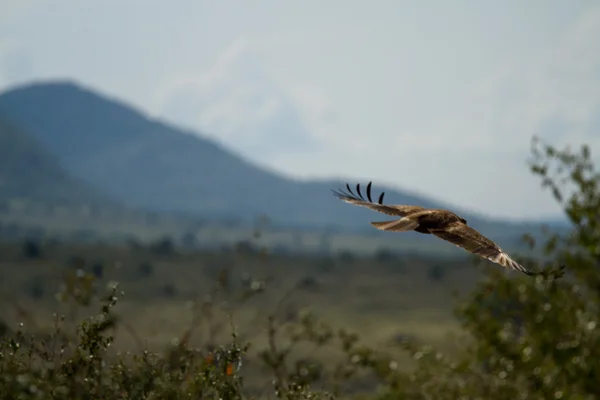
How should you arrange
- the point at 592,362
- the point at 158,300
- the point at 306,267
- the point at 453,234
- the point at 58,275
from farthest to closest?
the point at 306,267
the point at 158,300
the point at 592,362
the point at 58,275
the point at 453,234

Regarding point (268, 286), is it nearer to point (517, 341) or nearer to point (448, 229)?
point (517, 341)

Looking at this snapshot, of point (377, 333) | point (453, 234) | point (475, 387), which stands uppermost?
point (453, 234)

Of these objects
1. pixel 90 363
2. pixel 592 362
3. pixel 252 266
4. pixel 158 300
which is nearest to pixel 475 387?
pixel 592 362

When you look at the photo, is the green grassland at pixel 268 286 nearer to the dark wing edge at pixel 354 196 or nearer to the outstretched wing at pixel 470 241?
the dark wing edge at pixel 354 196

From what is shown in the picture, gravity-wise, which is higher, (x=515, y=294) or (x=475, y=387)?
(x=515, y=294)

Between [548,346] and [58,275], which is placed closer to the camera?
[58,275]

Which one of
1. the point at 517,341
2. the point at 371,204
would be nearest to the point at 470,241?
the point at 371,204

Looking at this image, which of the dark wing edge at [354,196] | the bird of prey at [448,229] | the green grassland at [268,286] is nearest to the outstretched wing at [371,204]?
the dark wing edge at [354,196]

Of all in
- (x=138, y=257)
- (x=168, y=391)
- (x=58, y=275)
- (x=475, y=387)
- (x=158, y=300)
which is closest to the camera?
(x=168, y=391)

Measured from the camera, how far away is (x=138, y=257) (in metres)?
110

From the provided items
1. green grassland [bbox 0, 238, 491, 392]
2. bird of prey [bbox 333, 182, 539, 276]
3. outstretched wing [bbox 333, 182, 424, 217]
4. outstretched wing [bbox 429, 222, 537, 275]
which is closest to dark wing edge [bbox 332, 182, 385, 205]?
outstretched wing [bbox 333, 182, 424, 217]

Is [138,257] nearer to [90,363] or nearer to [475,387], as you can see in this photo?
[475,387]

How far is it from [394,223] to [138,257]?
102703 mm

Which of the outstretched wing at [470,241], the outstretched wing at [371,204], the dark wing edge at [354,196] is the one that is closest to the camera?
the outstretched wing at [470,241]
